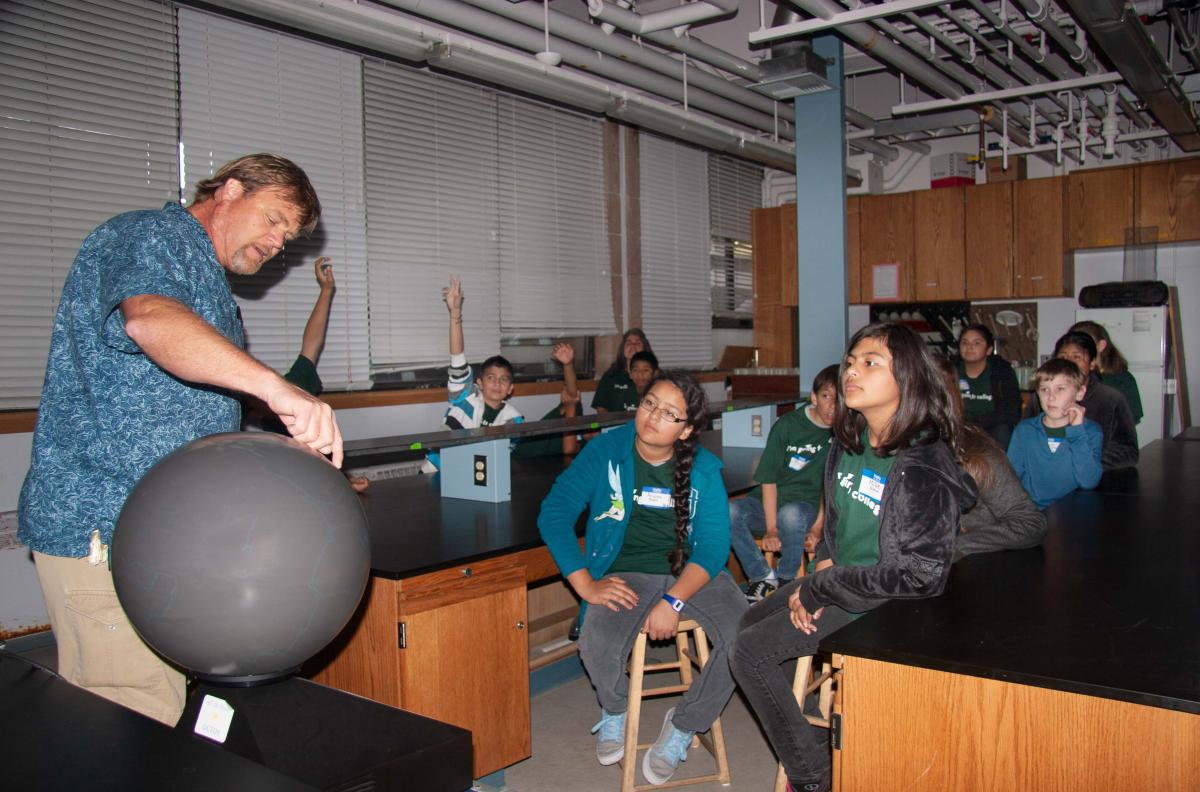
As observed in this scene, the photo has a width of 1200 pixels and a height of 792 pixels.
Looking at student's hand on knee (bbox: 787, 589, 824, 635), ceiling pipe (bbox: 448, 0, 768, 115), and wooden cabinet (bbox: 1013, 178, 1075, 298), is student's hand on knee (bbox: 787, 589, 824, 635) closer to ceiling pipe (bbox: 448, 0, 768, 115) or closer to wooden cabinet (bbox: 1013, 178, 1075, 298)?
ceiling pipe (bbox: 448, 0, 768, 115)

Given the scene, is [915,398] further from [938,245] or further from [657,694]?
[938,245]

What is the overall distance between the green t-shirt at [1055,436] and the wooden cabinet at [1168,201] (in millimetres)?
4781

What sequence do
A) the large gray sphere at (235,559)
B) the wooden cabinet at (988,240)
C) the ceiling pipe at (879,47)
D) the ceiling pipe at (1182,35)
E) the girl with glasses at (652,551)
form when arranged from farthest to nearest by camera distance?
the wooden cabinet at (988,240)
the ceiling pipe at (1182,35)
the ceiling pipe at (879,47)
the girl with glasses at (652,551)
the large gray sphere at (235,559)

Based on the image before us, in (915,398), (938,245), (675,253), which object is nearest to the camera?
(915,398)

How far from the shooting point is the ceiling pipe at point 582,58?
4.34 m

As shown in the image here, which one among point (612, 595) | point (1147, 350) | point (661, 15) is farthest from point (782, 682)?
point (1147, 350)

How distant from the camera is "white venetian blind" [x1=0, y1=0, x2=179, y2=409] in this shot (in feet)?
12.5

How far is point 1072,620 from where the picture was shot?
173 cm

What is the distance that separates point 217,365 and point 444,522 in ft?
5.92

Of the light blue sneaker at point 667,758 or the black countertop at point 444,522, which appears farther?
the light blue sneaker at point 667,758

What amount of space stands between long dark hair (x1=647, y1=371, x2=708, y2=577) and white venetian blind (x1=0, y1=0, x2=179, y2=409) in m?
2.87

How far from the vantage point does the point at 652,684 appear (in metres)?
3.70

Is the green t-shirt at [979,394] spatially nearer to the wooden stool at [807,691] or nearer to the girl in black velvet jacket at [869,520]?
the wooden stool at [807,691]

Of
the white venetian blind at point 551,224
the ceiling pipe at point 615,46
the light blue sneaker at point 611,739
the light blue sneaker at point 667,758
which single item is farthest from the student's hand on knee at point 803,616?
the white venetian blind at point 551,224
